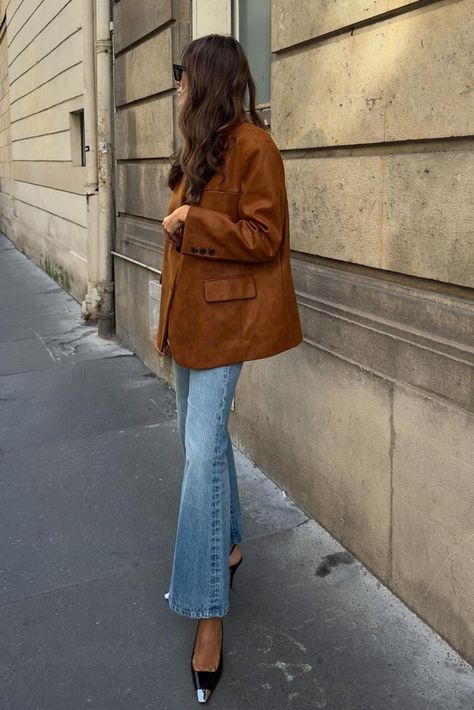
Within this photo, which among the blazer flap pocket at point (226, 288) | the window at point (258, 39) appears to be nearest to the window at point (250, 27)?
the window at point (258, 39)

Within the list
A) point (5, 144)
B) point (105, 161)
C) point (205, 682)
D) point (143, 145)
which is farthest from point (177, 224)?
point (5, 144)

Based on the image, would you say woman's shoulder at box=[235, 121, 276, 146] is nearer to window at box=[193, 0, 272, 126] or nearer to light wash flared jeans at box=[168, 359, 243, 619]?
light wash flared jeans at box=[168, 359, 243, 619]

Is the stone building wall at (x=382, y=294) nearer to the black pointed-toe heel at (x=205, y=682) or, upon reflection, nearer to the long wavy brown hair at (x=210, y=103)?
the long wavy brown hair at (x=210, y=103)

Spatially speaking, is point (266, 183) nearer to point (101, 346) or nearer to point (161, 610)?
point (161, 610)

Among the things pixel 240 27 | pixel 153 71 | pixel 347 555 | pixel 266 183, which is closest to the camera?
pixel 266 183

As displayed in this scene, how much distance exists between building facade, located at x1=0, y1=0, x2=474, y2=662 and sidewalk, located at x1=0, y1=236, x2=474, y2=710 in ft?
0.48

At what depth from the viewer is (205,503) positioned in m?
2.60

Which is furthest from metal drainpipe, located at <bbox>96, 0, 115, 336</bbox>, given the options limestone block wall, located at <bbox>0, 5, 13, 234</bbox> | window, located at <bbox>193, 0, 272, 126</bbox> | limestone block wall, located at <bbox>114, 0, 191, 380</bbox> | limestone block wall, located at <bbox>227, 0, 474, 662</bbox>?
limestone block wall, located at <bbox>0, 5, 13, 234</bbox>

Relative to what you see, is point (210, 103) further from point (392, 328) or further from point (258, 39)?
point (258, 39)

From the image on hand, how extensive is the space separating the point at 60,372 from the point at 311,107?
368 cm

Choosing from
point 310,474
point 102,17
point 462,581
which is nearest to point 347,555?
point 310,474

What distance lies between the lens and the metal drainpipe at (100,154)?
7.00 metres

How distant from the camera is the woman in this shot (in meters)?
2.44

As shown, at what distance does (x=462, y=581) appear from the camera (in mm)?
2623
